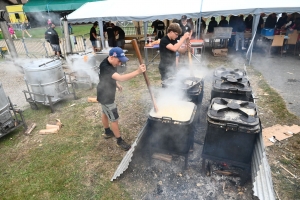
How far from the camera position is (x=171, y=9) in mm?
8773

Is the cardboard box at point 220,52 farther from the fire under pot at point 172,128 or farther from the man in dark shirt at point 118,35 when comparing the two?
the fire under pot at point 172,128

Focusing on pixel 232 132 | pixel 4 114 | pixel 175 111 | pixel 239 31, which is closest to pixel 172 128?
pixel 175 111

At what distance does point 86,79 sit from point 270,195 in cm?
600

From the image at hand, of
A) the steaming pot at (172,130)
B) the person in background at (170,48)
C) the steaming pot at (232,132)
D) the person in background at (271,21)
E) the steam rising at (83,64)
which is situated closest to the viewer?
the steaming pot at (232,132)

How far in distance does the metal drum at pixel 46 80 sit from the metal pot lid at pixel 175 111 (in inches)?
130

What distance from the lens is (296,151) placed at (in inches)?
141

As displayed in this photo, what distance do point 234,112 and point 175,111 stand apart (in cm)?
88

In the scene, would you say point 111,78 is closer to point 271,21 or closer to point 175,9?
point 175,9

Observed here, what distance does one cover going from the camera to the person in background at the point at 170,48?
3955 millimetres

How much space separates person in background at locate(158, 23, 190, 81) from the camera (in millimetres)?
3955

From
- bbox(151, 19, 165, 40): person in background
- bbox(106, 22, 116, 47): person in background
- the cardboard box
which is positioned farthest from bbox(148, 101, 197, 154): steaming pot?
bbox(151, 19, 165, 40): person in background

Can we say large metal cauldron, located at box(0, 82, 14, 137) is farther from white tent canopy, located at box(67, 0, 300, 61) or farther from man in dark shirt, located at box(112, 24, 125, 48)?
man in dark shirt, located at box(112, 24, 125, 48)

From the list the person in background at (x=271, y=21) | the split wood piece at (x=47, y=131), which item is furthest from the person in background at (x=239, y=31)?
the split wood piece at (x=47, y=131)

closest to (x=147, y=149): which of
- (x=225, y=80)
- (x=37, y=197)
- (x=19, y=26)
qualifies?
(x=37, y=197)
